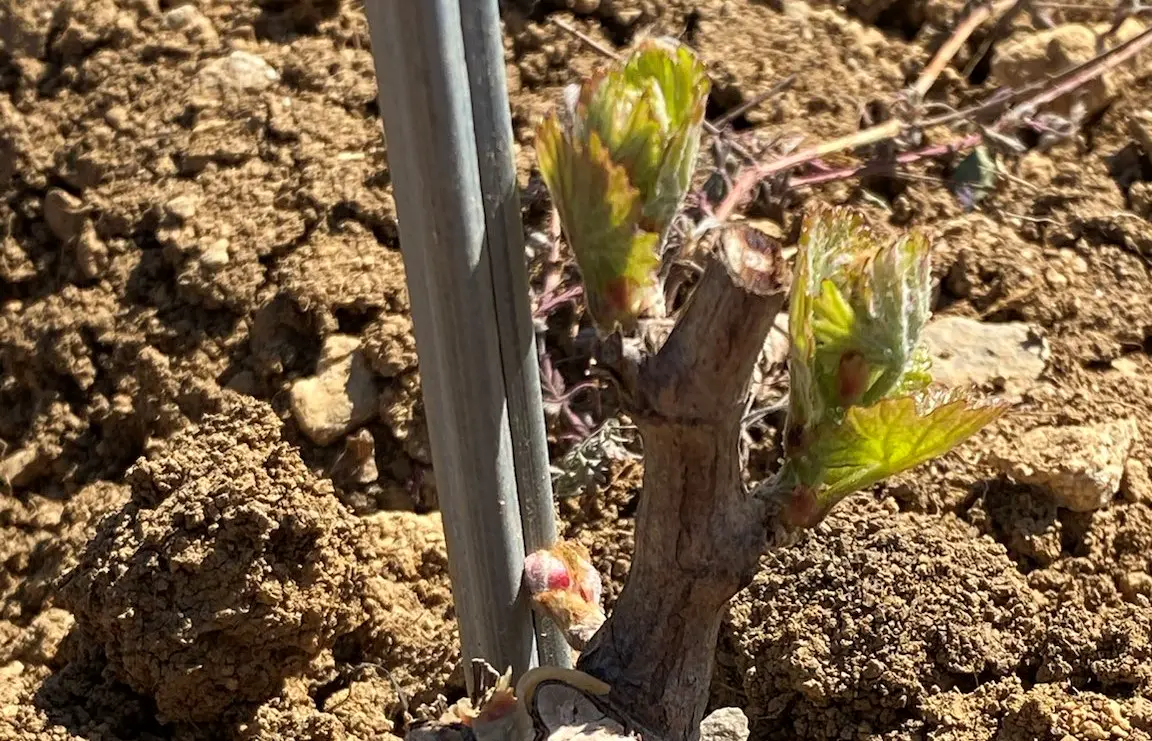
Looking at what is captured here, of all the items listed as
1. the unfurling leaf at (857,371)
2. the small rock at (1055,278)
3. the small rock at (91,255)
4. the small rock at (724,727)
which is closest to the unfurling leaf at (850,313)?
the unfurling leaf at (857,371)

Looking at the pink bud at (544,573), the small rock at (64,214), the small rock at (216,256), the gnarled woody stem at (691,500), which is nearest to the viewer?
the gnarled woody stem at (691,500)

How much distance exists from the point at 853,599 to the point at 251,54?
1.37 metres

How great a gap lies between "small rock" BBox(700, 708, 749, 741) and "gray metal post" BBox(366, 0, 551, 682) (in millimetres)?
209

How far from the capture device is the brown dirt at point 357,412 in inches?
62.9

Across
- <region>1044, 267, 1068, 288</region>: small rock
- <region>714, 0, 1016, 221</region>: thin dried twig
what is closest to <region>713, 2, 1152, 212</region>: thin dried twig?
<region>714, 0, 1016, 221</region>: thin dried twig

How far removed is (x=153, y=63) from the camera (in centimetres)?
223

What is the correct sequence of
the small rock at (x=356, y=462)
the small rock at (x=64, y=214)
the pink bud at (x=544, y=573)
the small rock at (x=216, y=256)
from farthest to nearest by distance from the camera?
the small rock at (x=64, y=214) → the small rock at (x=216, y=256) → the small rock at (x=356, y=462) → the pink bud at (x=544, y=573)

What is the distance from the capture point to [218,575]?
1.55m

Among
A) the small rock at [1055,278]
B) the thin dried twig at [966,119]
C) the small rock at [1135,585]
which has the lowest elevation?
the small rock at [1135,585]

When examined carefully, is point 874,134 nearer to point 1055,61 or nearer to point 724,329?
point 1055,61

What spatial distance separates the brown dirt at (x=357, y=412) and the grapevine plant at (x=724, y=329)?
0.47 metres

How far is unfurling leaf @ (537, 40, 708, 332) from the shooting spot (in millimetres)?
1073

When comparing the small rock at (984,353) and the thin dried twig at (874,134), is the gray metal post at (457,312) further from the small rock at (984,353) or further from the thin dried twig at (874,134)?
the small rock at (984,353)

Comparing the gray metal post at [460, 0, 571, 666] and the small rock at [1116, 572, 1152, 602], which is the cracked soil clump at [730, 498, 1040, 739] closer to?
the small rock at [1116, 572, 1152, 602]
